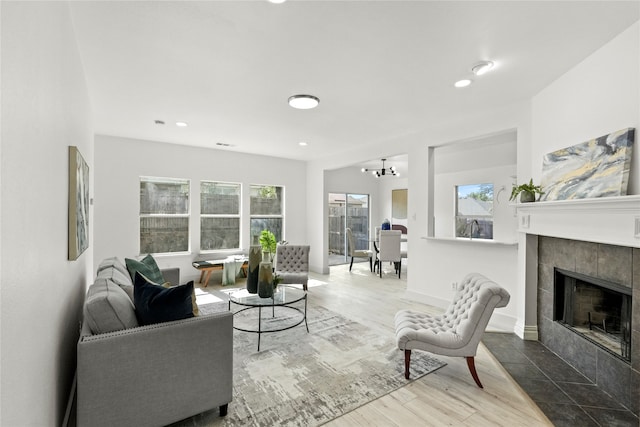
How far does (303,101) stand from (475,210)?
189 inches

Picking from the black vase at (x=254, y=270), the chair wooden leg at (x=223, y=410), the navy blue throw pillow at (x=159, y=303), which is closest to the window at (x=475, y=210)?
the black vase at (x=254, y=270)

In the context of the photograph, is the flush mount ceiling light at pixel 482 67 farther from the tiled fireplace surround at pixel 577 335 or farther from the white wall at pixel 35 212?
the white wall at pixel 35 212

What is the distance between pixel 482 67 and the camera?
2.72 meters

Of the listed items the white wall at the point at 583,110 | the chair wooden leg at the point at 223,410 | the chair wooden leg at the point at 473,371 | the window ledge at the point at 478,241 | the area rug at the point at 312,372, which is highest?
the white wall at the point at 583,110

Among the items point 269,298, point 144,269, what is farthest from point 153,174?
point 269,298

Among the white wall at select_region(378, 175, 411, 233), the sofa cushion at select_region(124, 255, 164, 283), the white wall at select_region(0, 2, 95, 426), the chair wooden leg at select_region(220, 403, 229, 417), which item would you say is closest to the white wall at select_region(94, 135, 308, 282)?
the sofa cushion at select_region(124, 255, 164, 283)

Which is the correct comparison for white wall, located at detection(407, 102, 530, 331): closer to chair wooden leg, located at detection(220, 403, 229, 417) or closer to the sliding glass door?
chair wooden leg, located at detection(220, 403, 229, 417)

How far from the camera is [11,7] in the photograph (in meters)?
0.96

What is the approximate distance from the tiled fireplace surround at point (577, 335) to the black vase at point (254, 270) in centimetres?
315

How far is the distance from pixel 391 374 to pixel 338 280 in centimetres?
375

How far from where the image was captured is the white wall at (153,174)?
5.21 m

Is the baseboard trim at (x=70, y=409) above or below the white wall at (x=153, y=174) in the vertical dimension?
below

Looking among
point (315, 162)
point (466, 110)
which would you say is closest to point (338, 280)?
point (315, 162)

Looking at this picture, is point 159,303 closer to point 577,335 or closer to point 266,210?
point 577,335
